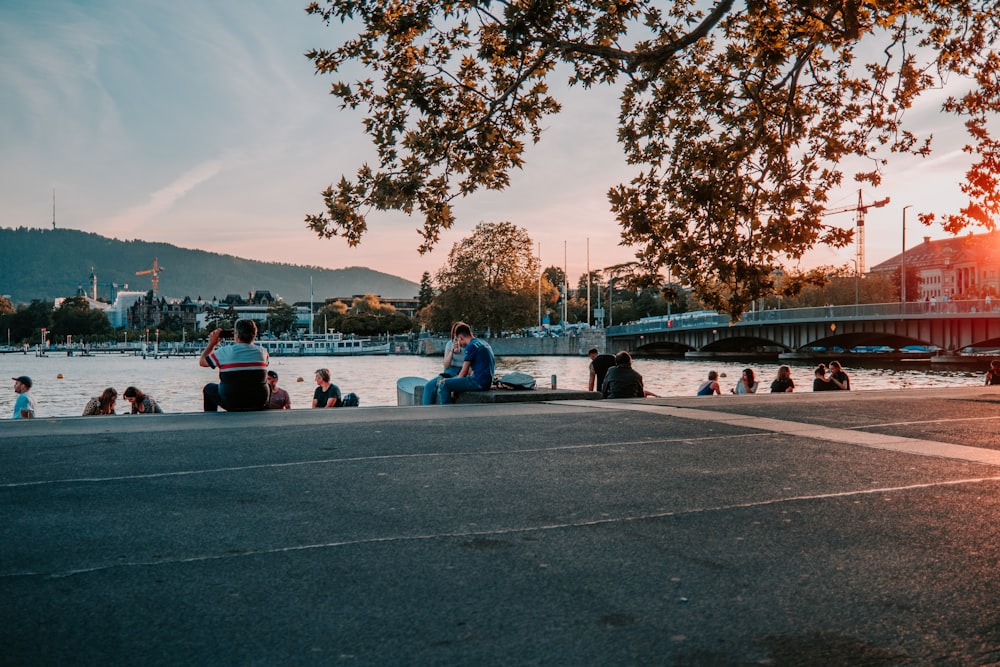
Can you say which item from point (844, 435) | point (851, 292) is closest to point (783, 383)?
point (844, 435)

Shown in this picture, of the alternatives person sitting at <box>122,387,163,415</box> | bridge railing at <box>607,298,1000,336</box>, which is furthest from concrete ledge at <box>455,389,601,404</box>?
bridge railing at <box>607,298,1000,336</box>

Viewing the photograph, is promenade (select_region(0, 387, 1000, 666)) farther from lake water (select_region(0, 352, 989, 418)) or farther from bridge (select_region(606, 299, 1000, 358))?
bridge (select_region(606, 299, 1000, 358))

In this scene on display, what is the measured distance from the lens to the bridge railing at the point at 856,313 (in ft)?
194

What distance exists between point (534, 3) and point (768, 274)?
17.5ft

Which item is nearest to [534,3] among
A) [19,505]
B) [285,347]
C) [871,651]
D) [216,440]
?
[216,440]

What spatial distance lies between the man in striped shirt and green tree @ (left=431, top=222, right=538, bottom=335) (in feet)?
292

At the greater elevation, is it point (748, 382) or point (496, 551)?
point (748, 382)

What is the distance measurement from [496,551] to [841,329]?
7039cm

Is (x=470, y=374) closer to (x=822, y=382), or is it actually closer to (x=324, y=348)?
(x=822, y=382)

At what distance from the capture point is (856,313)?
219 ft

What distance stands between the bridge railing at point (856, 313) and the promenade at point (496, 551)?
134ft

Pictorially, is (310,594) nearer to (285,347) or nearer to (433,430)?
(433,430)

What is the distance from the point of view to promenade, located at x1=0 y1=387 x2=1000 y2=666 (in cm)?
324

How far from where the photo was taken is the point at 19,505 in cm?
534
